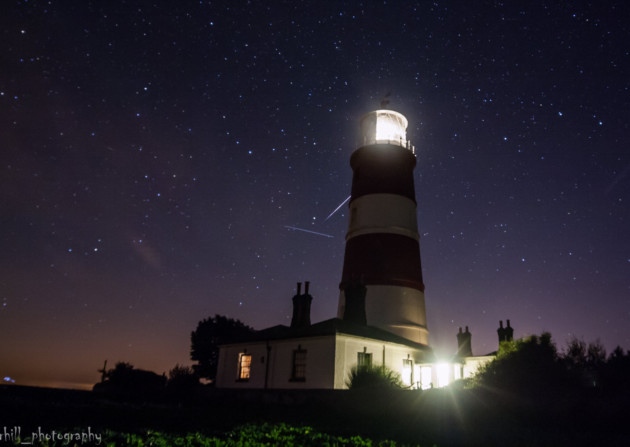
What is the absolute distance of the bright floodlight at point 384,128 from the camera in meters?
32.3

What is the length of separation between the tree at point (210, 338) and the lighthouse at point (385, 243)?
17.0m

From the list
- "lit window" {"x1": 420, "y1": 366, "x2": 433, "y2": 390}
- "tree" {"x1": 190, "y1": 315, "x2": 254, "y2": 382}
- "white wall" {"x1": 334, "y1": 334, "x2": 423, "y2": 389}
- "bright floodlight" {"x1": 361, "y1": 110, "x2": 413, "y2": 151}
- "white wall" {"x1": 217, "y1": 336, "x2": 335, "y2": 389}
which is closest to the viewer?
"white wall" {"x1": 334, "y1": 334, "x2": 423, "y2": 389}

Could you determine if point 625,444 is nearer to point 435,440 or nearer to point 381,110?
point 435,440

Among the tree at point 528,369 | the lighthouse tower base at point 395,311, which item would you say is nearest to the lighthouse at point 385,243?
the lighthouse tower base at point 395,311

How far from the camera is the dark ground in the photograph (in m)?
11.0

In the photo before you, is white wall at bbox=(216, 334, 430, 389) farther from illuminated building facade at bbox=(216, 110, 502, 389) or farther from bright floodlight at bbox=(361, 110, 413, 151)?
bright floodlight at bbox=(361, 110, 413, 151)

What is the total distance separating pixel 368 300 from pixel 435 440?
16908 millimetres

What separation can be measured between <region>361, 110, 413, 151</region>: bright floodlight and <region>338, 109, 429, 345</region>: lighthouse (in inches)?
7.5

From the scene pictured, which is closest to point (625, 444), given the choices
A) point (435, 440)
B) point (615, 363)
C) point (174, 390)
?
point (435, 440)

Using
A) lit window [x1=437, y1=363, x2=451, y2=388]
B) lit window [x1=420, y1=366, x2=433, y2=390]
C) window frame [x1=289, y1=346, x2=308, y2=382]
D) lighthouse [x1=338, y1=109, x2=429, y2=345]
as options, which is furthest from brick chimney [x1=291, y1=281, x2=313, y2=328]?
lit window [x1=437, y1=363, x2=451, y2=388]

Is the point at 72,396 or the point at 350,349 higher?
the point at 350,349

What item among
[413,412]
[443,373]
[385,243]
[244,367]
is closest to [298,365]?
[244,367]

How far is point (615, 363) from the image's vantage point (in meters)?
18.1

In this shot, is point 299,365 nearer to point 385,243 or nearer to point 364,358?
point 364,358
